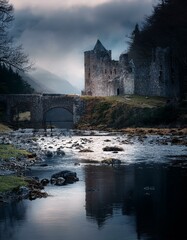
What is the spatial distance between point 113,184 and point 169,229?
6031mm

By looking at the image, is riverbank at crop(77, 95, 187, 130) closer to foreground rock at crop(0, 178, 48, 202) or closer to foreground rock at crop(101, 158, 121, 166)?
foreground rock at crop(101, 158, 121, 166)

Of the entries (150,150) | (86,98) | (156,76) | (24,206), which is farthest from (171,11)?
(24,206)

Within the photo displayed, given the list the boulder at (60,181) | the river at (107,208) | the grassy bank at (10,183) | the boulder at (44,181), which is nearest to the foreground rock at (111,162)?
the river at (107,208)

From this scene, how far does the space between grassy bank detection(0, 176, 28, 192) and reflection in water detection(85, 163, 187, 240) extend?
84.5 inches

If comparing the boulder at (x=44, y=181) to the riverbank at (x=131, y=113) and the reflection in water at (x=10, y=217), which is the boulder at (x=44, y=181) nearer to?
the reflection in water at (x=10, y=217)

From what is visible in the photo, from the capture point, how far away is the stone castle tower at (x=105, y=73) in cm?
7306

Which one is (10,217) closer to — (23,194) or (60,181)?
(23,194)

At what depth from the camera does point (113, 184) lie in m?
17.2

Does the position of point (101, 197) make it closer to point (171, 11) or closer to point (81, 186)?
point (81, 186)

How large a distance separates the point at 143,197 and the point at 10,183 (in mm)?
4162

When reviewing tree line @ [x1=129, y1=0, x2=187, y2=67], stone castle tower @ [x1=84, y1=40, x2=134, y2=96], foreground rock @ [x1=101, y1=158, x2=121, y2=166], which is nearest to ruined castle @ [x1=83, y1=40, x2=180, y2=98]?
stone castle tower @ [x1=84, y1=40, x2=134, y2=96]

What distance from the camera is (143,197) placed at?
14641 millimetres

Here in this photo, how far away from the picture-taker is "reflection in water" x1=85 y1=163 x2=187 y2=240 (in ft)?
37.7

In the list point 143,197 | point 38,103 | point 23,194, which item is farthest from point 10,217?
point 38,103
